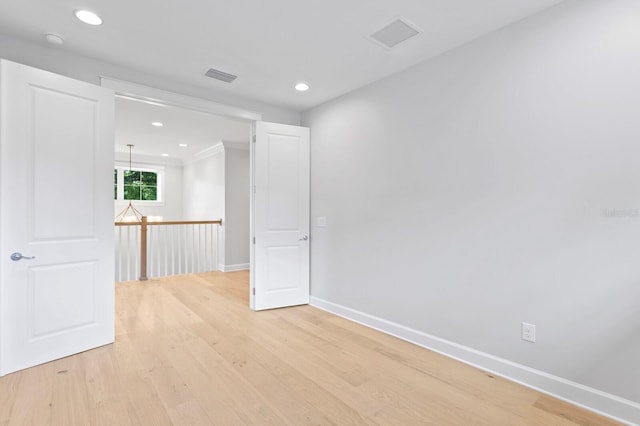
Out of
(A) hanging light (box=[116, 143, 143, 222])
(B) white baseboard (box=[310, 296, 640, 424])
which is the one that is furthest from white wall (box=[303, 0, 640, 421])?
(A) hanging light (box=[116, 143, 143, 222])

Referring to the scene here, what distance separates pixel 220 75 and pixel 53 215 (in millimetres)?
1993

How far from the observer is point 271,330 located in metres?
3.27

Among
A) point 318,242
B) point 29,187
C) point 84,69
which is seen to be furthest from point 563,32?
point 29,187

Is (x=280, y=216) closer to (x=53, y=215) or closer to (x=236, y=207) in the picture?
(x=53, y=215)

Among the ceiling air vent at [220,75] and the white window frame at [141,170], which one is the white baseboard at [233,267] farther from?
the ceiling air vent at [220,75]

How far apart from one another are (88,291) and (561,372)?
12.4ft

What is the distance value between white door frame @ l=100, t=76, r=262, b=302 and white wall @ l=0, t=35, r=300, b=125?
6cm

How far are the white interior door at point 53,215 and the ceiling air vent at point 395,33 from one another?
2.49 meters

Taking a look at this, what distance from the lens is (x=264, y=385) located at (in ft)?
7.29

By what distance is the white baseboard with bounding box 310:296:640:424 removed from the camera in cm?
187

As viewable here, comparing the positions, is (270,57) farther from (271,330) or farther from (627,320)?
(627,320)

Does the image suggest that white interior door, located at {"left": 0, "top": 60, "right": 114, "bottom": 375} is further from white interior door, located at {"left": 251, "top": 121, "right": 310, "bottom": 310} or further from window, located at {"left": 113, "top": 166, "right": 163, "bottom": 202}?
window, located at {"left": 113, "top": 166, "right": 163, "bottom": 202}

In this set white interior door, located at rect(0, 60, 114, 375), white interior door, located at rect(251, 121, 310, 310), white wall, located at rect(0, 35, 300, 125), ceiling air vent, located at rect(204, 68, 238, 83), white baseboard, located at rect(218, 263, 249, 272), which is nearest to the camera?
white interior door, located at rect(0, 60, 114, 375)

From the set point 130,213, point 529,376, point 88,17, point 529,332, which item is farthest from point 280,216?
point 130,213
